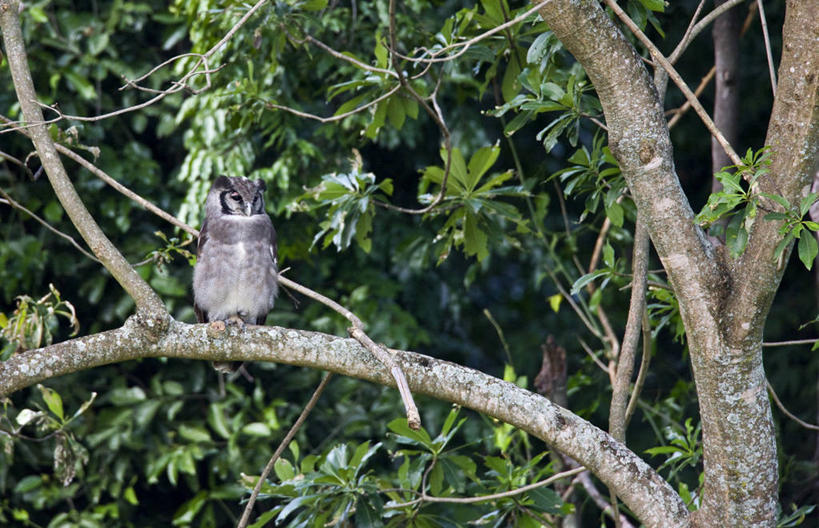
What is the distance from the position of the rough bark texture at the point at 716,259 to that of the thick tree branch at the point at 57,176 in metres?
1.15

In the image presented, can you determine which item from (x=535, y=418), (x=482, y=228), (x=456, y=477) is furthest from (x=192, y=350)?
(x=482, y=228)

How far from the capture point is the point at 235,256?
3562 mm

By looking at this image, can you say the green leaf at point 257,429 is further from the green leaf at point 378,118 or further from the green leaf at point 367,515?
the green leaf at point 378,118

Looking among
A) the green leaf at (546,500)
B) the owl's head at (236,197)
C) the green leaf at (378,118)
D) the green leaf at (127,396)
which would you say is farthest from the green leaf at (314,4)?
the green leaf at (127,396)

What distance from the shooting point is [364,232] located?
3.41m

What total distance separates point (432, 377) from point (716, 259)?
73 centimetres

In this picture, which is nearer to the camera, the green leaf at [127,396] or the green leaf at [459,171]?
the green leaf at [459,171]

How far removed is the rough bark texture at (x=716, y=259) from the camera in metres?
2.11

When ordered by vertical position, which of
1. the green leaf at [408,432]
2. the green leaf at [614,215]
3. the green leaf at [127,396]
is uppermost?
the green leaf at [614,215]

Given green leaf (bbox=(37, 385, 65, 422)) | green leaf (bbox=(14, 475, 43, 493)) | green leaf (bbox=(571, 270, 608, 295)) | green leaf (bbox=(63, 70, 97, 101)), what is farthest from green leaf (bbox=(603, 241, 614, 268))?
green leaf (bbox=(14, 475, 43, 493))

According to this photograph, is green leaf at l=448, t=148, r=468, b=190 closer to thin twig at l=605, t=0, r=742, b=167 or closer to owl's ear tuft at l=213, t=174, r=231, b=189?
owl's ear tuft at l=213, t=174, r=231, b=189

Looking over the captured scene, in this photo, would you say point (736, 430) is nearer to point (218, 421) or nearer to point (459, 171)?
point (459, 171)

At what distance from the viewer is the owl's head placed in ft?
11.9

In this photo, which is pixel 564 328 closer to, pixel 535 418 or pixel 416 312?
pixel 416 312
